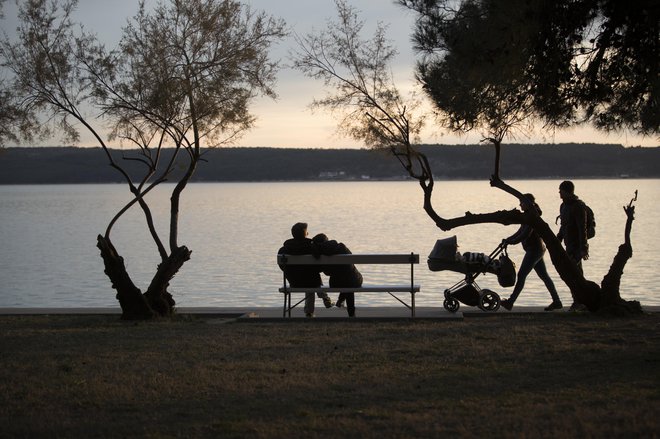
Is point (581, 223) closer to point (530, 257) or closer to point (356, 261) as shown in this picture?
point (530, 257)

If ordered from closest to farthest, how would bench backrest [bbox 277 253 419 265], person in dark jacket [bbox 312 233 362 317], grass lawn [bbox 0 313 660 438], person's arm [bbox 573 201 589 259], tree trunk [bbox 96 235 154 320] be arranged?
grass lawn [bbox 0 313 660 438] < bench backrest [bbox 277 253 419 265] < person in dark jacket [bbox 312 233 362 317] < tree trunk [bbox 96 235 154 320] < person's arm [bbox 573 201 589 259]

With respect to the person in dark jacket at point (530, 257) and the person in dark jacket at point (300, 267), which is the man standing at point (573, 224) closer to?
the person in dark jacket at point (530, 257)

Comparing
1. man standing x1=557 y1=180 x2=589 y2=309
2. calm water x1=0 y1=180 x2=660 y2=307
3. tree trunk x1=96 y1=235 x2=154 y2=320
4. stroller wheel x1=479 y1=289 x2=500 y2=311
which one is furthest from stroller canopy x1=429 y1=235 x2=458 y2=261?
calm water x1=0 y1=180 x2=660 y2=307

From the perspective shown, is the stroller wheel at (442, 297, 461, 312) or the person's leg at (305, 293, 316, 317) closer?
the person's leg at (305, 293, 316, 317)

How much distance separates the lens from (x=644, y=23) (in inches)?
405

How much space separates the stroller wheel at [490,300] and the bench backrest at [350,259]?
1.42m

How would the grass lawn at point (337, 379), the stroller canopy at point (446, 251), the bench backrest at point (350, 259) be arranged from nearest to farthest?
the grass lawn at point (337, 379) → the bench backrest at point (350, 259) → the stroller canopy at point (446, 251)

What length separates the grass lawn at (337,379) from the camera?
6.77m

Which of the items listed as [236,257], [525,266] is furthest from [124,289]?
[236,257]

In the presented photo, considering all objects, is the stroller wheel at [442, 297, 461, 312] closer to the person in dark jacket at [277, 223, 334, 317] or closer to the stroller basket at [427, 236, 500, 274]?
the stroller basket at [427, 236, 500, 274]

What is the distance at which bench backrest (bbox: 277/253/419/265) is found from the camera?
12172mm

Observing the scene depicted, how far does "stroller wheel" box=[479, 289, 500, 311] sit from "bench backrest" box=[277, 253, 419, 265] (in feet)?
4.67

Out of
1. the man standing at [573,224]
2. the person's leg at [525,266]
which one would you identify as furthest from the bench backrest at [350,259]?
the man standing at [573,224]

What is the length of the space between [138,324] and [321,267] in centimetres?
238
